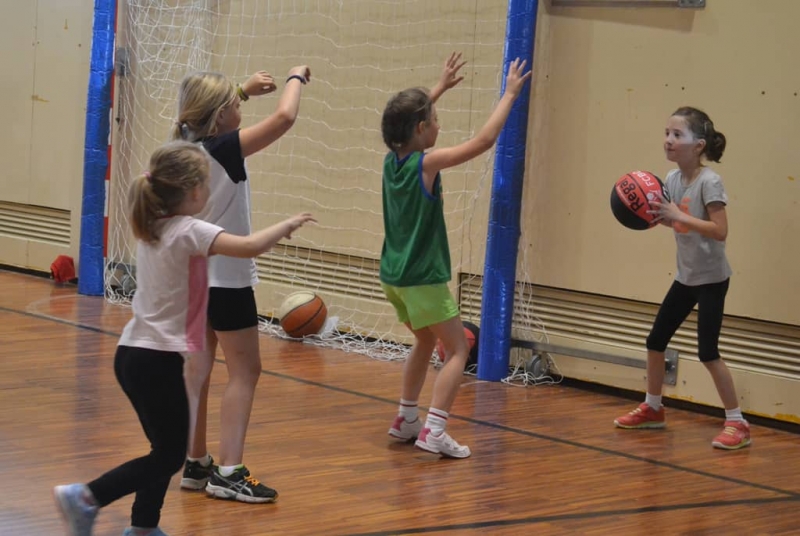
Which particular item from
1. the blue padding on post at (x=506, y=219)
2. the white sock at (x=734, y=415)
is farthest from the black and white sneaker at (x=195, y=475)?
the blue padding on post at (x=506, y=219)

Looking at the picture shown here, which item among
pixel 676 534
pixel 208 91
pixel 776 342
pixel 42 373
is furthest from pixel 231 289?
pixel 776 342

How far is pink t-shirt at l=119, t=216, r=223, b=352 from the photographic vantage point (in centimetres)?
322

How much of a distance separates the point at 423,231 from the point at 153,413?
171 centimetres

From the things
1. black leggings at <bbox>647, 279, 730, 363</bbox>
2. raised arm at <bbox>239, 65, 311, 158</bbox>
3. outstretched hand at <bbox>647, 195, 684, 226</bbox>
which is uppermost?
raised arm at <bbox>239, 65, 311, 158</bbox>

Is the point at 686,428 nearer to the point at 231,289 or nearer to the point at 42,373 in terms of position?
the point at 231,289

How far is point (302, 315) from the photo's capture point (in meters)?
7.22

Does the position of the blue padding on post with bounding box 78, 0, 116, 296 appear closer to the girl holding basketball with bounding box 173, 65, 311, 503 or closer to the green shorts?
the green shorts

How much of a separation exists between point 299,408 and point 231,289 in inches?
64.3

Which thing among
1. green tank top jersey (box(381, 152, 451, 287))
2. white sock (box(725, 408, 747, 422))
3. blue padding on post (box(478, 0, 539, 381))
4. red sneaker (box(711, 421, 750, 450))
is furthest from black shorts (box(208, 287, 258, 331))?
blue padding on post (box(478, 0, 539, 381))

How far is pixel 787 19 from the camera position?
545 cm

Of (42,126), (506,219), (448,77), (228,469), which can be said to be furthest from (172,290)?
(42,126)

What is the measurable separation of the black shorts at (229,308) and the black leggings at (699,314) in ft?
7.37

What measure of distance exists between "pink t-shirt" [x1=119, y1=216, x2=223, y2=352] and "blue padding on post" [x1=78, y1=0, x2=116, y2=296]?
18.3ft

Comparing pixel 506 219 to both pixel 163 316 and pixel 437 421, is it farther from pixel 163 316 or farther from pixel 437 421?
pixel 163 316
